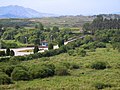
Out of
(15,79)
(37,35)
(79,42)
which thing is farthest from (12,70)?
(37,35)

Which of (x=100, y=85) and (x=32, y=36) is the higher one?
(x=100, y=85)

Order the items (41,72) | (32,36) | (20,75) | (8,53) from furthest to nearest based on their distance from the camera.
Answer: (32,36), (8,53), (41,72), (20,75)

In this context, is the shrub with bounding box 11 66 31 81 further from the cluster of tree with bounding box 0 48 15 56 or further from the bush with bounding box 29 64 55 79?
the cluster of tree with bounding box 0 48 15 56

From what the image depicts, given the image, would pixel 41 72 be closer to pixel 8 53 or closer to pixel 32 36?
pixel 8 53

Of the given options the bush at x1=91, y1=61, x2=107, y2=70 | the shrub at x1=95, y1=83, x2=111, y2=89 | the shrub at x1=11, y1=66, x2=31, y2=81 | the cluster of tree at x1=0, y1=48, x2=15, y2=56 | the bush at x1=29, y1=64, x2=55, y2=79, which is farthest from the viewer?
the cluster of tree at x1=0, y1=48, x2=15, y2=56

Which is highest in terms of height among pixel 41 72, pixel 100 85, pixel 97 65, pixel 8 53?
pixel 100 85

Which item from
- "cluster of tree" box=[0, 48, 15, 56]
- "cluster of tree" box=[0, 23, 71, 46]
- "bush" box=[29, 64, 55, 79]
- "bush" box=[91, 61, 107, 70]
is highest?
"bush" box=[29, 64, 55, 79]

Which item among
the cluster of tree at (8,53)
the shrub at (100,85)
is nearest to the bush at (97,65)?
the shrub at (100,85)

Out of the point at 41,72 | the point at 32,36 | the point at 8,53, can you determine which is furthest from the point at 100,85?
the point at 32,36

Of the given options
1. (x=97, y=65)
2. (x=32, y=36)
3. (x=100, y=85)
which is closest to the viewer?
(x=100, y=85)

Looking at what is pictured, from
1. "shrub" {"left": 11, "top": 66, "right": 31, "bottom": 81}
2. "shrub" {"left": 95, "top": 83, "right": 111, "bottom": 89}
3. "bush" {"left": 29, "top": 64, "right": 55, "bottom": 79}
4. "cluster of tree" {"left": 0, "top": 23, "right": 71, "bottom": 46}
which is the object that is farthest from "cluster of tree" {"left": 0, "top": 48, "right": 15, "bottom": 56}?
"shrub" {"left": 95, "top": 83, "right": 111, "bottom": 89}

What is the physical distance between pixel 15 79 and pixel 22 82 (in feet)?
4.61

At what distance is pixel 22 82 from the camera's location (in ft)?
92.4

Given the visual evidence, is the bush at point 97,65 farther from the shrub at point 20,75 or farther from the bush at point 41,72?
the shrub at point 20,75
